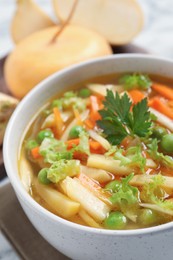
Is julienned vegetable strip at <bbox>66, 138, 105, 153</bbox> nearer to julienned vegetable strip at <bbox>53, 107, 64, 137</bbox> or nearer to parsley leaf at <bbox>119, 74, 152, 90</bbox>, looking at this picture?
julienned vegetable strip at <bbox>53, 107, 64, 137</bbox>

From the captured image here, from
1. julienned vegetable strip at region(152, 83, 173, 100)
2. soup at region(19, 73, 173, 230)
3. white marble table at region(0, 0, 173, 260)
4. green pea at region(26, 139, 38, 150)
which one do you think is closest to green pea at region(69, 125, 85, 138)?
soup at region(19, 73, 173, 230)

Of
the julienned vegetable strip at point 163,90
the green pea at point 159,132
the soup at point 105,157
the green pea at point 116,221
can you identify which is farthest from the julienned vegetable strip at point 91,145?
the julienned vegetable strip at point 163,90

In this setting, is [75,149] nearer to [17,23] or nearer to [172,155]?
[172,155]

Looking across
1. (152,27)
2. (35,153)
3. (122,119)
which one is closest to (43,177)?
(35,153)

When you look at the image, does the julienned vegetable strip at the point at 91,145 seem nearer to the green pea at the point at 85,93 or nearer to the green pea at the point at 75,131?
the green pea at the point at 75,131

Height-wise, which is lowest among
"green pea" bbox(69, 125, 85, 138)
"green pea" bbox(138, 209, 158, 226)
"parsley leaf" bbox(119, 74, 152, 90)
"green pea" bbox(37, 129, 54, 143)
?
"green pea" bbox(138, 209, 158, 226)

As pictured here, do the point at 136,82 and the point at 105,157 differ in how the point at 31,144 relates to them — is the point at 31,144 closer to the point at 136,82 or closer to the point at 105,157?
the point at 105,157

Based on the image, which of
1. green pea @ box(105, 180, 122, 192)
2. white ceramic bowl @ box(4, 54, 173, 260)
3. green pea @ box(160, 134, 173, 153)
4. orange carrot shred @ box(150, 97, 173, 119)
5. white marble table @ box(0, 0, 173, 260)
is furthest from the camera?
white marble table @ box(0, 0, 173, 260)

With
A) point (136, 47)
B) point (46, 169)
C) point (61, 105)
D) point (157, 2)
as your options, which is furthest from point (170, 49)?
point (46, 169)
